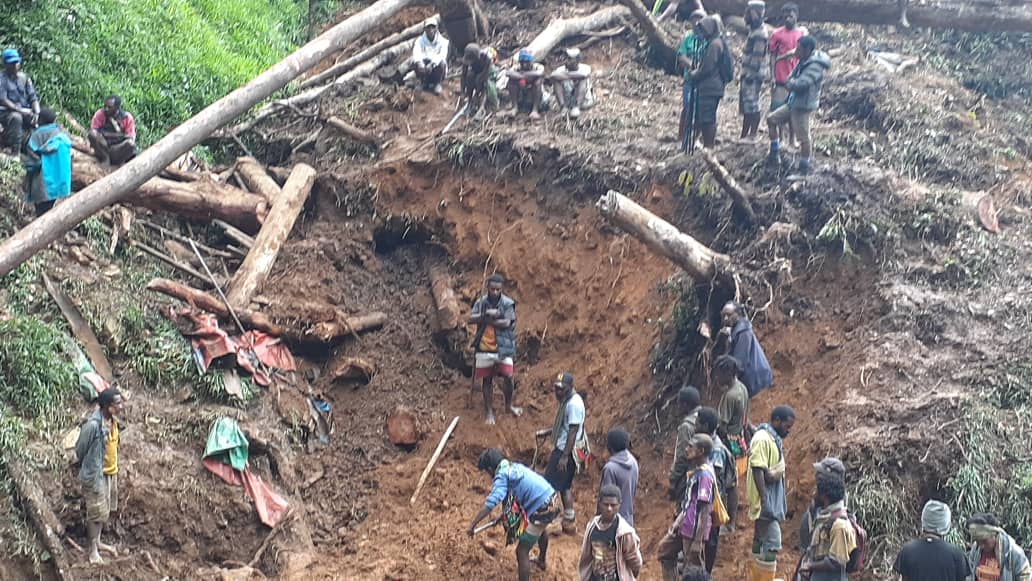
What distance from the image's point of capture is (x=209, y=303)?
1157cm

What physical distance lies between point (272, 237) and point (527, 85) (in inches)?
163

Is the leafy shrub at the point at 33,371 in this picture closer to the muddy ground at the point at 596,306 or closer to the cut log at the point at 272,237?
the muddy ground at the point at 596,306

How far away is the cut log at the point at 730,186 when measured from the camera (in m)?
11.3

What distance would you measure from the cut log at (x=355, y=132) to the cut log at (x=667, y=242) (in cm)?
528

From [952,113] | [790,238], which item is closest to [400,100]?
[790,238]

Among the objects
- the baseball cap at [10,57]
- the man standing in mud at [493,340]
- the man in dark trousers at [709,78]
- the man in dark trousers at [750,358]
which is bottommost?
the man standing in mud at [493,340]

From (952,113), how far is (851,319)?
5.34 metres

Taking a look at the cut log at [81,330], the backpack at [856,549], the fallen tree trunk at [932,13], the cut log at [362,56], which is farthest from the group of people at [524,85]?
the backpack at [856,549]

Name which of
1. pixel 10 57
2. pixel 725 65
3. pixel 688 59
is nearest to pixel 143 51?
pixel 10 57

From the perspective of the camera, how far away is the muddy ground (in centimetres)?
933

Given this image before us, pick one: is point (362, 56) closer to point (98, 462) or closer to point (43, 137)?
point (43, 137)

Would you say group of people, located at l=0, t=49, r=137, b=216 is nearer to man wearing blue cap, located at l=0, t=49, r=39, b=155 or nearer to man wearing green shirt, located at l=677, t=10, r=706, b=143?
man wearing blue cap, located at l=0, t=49, r=39, b=155

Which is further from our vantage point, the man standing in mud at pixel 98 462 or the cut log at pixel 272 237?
the cut log at pixel 272 237

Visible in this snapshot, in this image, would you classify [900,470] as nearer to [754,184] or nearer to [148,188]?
[754,184]
